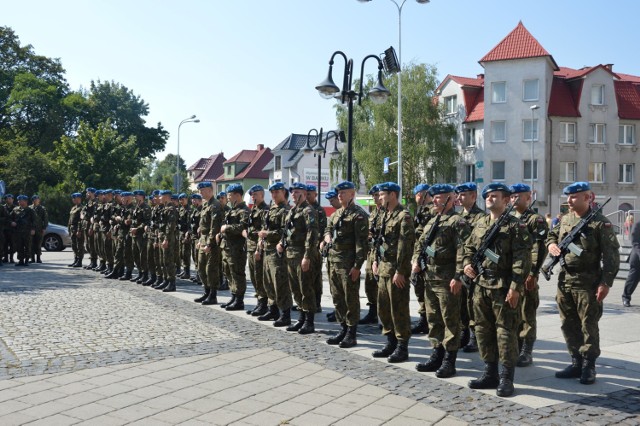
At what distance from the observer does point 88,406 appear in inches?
208

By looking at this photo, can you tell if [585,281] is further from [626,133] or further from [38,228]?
[626,133]

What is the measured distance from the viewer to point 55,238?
25.7m

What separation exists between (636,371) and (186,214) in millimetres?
10301

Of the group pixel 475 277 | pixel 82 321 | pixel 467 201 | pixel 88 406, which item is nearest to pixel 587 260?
pixel 475 277

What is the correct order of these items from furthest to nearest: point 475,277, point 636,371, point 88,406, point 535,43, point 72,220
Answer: point 535,43
point 72,220
point 636,371
point 475,277
point 88,406

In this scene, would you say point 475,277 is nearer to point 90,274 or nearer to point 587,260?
point 587,260

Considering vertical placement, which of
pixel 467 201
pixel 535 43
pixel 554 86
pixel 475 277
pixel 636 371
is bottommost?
pixel 636 371

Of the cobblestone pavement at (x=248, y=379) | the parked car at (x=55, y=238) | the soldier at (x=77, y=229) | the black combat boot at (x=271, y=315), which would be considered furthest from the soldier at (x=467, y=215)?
the parked car at (x=55, y=238)

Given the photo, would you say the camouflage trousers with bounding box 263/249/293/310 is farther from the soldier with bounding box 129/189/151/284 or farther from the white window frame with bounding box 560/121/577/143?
the white window frame with bounding box 560/121/577/143

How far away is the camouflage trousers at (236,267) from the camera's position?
10.8 metres

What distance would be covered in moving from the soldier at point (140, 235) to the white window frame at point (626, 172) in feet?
→ 133

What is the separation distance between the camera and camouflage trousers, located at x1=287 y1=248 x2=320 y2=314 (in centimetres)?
880

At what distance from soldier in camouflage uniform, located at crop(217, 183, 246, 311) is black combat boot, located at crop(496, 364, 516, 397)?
19.0 feet

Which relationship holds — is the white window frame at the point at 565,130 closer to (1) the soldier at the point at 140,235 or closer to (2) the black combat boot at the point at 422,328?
(1) the soldier at the point at 140,235
